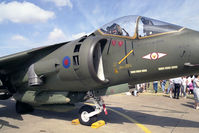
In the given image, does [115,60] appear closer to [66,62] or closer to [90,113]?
[66,62]

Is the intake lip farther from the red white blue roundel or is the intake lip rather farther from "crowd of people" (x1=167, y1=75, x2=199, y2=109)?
"crowd of people" (x1=167, y1=75, x2=199, y2=109)

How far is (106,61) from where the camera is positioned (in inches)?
192

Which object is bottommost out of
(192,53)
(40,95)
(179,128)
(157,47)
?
(179,128)

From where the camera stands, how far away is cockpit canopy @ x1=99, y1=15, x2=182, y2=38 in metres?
4.37

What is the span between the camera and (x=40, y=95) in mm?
5930

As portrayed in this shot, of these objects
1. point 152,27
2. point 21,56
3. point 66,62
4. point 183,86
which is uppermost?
point 152,27

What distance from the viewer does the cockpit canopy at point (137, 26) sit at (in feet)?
14.3

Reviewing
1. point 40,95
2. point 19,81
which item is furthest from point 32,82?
point 19,81

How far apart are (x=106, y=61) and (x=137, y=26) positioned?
1.33 metres

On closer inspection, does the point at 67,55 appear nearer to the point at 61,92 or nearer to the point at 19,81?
the point at 61,92

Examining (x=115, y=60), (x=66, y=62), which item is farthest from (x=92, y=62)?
(x=66, y=62)

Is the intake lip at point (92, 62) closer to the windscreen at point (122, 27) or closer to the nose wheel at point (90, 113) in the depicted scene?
the windscreen at point (122, 27)

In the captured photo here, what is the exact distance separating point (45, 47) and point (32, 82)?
4.16 feet

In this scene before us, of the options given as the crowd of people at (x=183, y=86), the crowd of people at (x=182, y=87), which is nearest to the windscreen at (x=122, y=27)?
the crowd of people at (x=182, y=87)
